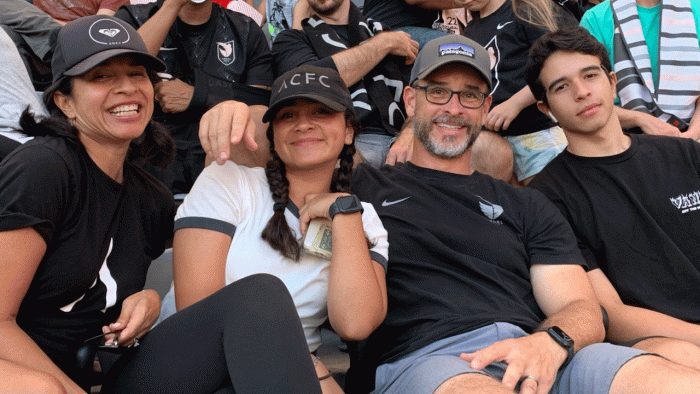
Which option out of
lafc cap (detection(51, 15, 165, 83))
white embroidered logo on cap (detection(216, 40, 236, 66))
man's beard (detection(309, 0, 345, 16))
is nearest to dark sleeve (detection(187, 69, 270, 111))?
white embroidered logo on cap (detection(216, 40, 236, 66))

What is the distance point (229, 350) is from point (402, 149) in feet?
4.38

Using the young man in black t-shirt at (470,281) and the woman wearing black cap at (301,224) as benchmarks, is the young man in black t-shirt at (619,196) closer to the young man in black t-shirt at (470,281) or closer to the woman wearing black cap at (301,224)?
the young man in black t-shirt at (470,281)

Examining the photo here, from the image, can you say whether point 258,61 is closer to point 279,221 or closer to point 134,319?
point 279,221

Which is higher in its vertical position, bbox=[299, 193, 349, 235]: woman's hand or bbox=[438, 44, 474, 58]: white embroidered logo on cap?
bbox=[438, 44, 474, 58]: white embroidered logo on cap

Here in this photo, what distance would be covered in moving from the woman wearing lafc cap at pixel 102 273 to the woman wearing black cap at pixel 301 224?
148mm

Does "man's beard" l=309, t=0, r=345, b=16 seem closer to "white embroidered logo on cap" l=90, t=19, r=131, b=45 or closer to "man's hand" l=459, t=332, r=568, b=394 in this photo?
"white embroidered logo on cap" l=90, t=19, r=131, b=45

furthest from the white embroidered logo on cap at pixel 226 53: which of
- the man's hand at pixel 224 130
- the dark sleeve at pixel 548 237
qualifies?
the dark sleeve at pixel 548 237

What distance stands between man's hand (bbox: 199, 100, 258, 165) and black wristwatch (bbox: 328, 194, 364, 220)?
26 centimetres

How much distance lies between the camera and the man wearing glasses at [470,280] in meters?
1.68

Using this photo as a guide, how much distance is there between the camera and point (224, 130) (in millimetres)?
1776

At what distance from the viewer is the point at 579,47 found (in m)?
2.47

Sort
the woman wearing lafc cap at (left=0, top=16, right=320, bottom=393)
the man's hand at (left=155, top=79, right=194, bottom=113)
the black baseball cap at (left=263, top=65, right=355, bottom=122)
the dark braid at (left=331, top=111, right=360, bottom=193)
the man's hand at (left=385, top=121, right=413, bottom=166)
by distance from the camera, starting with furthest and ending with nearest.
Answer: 1. the man's hand at (left=155, top=79, right=194, bottom=113)
2. the man's hand at (left=385, top=121, right=413, bottom=166)
3. the dark braid at (left=331, top=111, right=360, bottom=193)
4. the black baseball cap at (left=263, top=65, right=355, bottom=122)
5. the woman wearing lafc cap at (left=0, top=16, right=320, bottom=393)

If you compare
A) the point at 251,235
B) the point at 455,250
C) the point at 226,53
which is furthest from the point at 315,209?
the point at 226,53

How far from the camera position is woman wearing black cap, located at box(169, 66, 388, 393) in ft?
5.75
